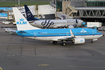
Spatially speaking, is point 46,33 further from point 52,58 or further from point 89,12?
point 89,12

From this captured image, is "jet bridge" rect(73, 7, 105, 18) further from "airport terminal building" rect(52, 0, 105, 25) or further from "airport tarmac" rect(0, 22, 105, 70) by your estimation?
"airport tarmac" rect(0, 22, 105, 70)

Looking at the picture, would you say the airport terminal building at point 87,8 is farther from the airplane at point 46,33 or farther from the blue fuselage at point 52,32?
the airplane at point 46,33

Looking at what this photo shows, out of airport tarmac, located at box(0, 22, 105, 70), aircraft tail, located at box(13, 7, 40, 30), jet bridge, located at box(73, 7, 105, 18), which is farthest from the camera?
jet bridge, located at box(73, 7, 105, 18)

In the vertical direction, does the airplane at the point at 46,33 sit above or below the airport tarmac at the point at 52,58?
A: above

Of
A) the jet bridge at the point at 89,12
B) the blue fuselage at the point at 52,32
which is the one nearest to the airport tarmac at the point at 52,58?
the blue fuselage at the point at 52,32

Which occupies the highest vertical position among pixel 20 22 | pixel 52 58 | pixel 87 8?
pixel 87 8

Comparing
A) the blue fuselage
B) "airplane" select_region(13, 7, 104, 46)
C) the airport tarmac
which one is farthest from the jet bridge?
the airport tarmac

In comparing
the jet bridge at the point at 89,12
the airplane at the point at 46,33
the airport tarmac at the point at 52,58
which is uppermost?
the jet bridge at the point at 89,12

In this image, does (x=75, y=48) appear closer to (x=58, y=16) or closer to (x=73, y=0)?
(x=58, y=16)

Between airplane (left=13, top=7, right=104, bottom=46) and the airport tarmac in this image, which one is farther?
airplane (left=13, top=7, right=104, bottom=46)

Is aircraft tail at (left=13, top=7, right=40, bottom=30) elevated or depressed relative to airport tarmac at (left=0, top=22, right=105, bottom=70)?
elevated

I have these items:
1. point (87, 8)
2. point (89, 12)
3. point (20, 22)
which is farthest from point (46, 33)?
point (87, 8)

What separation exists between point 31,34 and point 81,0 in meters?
78.6

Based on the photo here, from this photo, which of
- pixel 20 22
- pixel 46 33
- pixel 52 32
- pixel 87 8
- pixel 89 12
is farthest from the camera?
pixel 87 8
